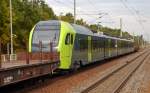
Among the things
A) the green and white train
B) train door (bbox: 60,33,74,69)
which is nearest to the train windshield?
the green and white train

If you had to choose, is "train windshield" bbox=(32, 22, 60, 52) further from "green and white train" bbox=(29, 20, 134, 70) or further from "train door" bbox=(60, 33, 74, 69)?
"train door" bbox=(60, 33, 74, 69)

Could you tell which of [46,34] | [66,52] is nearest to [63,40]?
[66,52]

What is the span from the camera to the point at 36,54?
69.1 ft

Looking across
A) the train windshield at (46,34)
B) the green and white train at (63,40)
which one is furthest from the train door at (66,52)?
the train windshield at (46,34)

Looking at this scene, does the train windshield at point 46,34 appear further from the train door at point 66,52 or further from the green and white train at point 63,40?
the train door at point 66,52

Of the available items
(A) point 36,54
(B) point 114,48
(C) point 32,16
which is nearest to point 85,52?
(A) point 36,54

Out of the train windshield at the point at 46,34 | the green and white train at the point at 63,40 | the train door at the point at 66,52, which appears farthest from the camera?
the train windshield at the point at 46,34

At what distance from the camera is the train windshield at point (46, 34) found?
2494cm

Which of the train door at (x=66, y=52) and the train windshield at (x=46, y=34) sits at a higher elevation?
the train windshield at (x=46, y=34)

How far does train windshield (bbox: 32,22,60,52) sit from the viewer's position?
81.8ft

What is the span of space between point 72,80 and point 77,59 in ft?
12.6

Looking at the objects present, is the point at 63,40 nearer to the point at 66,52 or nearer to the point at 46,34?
the point at 66,52

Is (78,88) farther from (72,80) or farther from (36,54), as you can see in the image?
(72,80)

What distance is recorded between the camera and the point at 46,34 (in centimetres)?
2580
